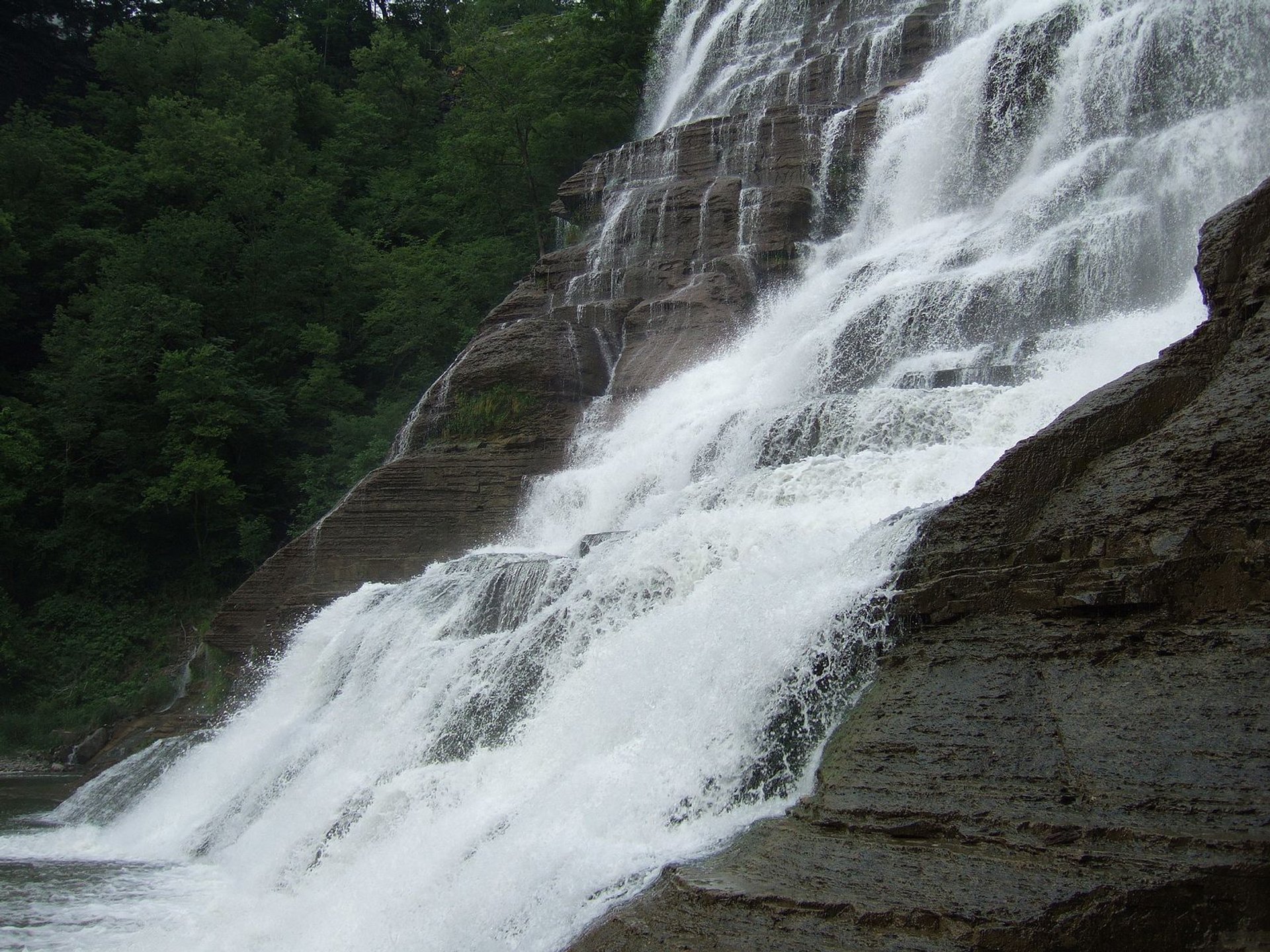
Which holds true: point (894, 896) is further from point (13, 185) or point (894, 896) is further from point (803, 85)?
point (13, 185)

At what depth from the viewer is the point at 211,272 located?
26.9 meters

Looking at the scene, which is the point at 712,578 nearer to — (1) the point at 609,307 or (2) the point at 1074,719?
(2) the point at 1074,719

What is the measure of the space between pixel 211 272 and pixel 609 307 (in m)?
12.0

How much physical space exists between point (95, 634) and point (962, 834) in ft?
69.4

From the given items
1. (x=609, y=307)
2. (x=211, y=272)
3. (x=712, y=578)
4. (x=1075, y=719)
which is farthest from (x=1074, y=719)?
(x=211, y=272)

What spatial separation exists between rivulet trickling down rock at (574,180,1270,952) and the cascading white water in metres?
0.68

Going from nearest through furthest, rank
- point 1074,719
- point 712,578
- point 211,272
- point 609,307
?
1. point 1074,719
2. point 712,578
3. point 609,307
4. point 211,272

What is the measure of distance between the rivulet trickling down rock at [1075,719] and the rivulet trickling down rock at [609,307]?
1142 centimetres

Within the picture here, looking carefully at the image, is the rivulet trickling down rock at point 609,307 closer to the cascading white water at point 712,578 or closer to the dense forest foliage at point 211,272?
the cascading white water at point 712,578

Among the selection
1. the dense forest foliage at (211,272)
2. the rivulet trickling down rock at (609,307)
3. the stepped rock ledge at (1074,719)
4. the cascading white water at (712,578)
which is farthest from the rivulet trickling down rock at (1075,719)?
the dense forest foliage at (211,272)

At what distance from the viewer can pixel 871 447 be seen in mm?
12070

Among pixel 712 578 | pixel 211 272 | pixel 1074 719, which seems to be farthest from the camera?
pixel 211 272

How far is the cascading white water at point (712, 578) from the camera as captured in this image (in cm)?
725

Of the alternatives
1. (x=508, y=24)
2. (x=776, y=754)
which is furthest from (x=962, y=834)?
(x=508, y=24)
